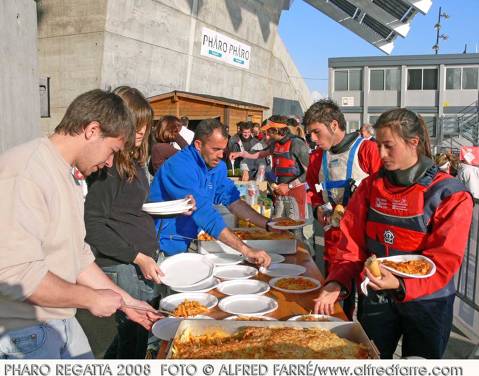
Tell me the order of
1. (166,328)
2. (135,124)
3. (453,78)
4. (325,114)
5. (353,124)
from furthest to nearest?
(353,124) < (453,78) < (325,114) < (135,124) < (166,328)

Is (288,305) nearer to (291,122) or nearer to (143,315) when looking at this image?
(143,315)

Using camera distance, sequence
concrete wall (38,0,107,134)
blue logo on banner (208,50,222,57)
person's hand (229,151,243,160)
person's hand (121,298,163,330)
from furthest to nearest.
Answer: blue logo on banner (208,50,222,57) → concrete wall (38,0,107,134) → person's hand (229,151,243,160) → person's hand (121,298,163,330)

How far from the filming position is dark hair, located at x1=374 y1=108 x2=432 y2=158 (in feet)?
7.20

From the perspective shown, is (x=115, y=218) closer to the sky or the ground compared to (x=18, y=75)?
closer to the ground

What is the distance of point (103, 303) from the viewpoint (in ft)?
5.43

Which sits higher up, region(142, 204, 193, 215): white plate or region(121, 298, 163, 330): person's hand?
region(142, 204, 193, 215): white plate

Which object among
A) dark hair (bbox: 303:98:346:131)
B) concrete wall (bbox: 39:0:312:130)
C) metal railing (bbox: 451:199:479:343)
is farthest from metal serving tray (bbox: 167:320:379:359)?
concrete wall (bbox: 39:0:312:130)

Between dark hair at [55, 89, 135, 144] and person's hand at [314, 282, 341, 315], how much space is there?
1.25 meters

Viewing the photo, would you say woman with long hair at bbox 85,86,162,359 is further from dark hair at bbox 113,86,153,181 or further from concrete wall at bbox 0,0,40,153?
concrete wall at bbox 0,0,40,153

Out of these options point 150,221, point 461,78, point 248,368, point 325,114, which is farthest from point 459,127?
point 248,368

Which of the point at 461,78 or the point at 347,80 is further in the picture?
the point at 347,80

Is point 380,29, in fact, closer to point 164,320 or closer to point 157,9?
point 157,9

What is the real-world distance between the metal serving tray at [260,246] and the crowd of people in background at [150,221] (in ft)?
0.51

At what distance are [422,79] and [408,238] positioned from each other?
32.0 metres
